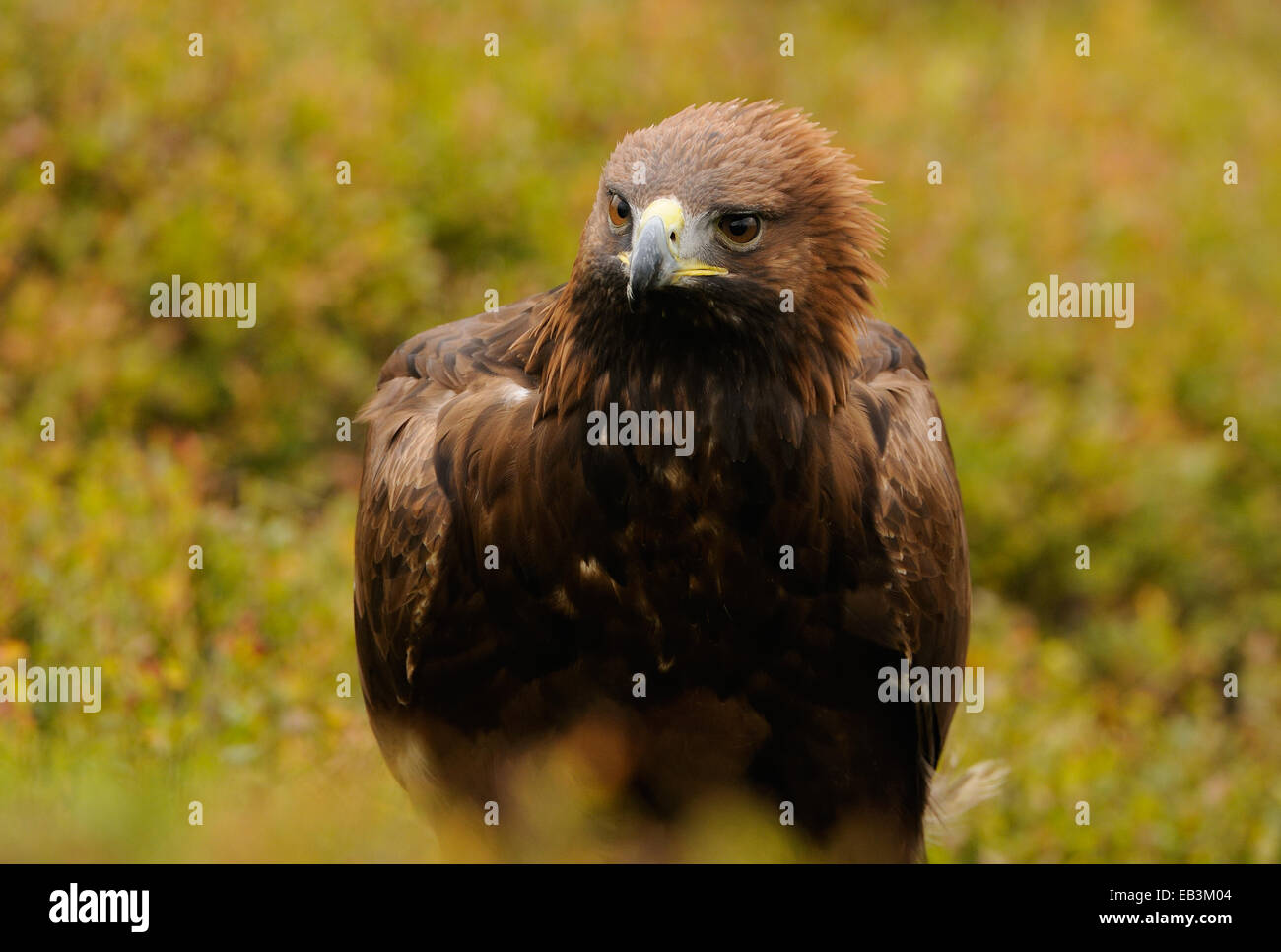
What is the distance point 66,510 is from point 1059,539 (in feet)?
21.5

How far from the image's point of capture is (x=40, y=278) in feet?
30.5

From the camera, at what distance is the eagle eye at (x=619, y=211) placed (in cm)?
471

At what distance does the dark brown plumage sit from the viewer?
15.7 feet

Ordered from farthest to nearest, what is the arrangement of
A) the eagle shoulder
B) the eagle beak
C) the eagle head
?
the eagle shoulder < the eagle head < the eagle beak

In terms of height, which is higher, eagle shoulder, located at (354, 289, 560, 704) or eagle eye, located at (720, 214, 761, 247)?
eagle eye, located at (720, 214, 761, 247)

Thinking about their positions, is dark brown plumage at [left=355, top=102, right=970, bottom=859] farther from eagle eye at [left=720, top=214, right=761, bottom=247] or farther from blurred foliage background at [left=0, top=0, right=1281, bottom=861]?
blurred foliage background at [left=0, top=0, right=1281, bottom=861]

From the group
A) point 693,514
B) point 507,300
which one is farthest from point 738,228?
point 507,300

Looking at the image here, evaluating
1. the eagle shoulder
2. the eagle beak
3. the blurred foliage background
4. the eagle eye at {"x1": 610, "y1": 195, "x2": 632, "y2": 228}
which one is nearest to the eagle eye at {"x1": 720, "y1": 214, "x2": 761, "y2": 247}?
the eagle beak

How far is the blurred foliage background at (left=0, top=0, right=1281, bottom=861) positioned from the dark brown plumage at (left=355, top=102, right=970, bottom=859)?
0.36 meters

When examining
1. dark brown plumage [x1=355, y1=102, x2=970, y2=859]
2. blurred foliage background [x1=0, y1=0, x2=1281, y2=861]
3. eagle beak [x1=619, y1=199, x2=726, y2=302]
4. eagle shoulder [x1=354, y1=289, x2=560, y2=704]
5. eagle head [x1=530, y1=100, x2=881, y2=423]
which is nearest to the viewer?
eagle beak [x1=619, y1=199, x2=726, y2=302]

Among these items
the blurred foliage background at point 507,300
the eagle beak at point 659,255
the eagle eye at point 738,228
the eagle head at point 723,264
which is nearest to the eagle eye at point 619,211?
the eagle head at point 723,264

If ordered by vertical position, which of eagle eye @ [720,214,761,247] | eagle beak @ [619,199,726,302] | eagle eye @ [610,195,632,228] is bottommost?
eagle beak @ [619,199,726,302]

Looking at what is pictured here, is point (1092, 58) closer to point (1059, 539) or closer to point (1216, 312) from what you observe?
point (1216, 312)

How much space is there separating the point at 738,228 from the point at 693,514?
95 cm
